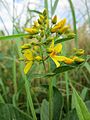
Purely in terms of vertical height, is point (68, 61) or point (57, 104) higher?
point (68, 61)

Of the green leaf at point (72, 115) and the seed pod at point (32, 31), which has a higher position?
the seed pod at point (32, 31)

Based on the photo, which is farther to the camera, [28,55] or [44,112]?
[44,112]

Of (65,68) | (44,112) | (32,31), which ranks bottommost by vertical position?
(44,112)

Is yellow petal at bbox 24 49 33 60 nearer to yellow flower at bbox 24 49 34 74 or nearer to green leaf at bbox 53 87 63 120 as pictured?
yellow flower at bbox 24 49 34 74

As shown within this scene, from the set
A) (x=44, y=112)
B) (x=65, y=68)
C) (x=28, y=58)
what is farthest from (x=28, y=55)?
(x=44, y=112)

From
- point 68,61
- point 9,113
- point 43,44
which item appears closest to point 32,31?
point 43,44

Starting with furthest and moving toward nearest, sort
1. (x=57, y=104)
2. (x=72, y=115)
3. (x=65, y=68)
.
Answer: (x=57, y=104) < (x=72, y=115) < (x=65, y=68)

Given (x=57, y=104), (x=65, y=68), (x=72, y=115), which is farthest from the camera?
(x=57, y=104)

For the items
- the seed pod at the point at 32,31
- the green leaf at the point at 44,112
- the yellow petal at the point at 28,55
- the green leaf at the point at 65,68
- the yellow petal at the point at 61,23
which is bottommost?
the green leaf at the point at 44,112

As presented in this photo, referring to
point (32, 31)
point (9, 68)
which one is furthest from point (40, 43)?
point (9, 68)

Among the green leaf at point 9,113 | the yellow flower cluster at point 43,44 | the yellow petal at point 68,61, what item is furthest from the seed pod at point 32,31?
the green leaf at point 9,113

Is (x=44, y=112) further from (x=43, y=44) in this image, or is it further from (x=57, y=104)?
(x=43, y=44)

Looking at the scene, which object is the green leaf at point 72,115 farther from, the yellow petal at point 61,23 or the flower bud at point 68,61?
the yellow petal at point 61,23

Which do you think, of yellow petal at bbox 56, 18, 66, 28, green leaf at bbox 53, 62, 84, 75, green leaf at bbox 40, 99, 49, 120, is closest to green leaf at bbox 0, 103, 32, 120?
green leaf at bbox 40, 99, 49, 120
